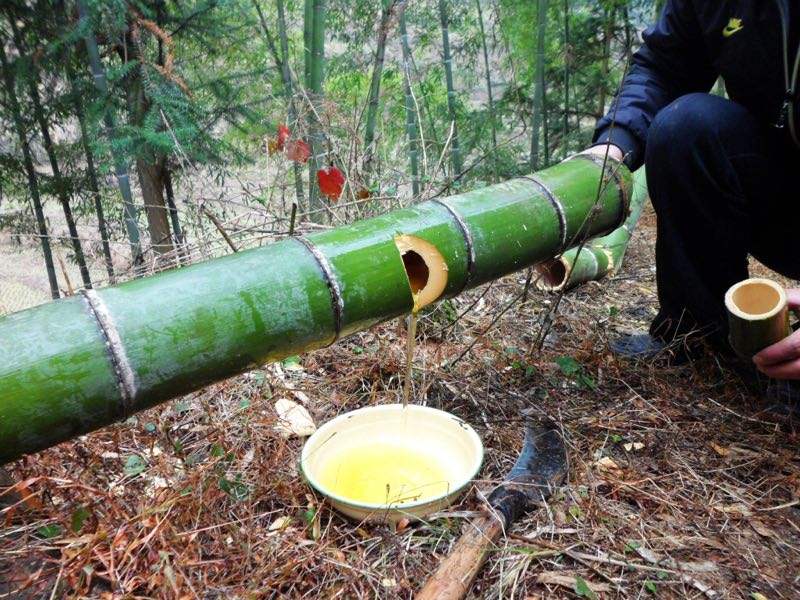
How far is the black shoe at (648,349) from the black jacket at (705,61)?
64 centimetres

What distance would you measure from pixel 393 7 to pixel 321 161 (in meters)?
1.01

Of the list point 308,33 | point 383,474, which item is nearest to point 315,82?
point 308,33

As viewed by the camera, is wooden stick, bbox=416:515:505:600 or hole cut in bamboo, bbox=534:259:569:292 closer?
wooden stick, bbox=416:515:505:600

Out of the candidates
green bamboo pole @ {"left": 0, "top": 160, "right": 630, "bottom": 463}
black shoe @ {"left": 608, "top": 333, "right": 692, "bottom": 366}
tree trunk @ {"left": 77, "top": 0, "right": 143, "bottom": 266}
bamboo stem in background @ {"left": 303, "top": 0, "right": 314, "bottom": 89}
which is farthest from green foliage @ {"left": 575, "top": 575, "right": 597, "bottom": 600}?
bamboo stem in background @ {"left": 303, "top": 0, "right": 314, "bottom": 89}

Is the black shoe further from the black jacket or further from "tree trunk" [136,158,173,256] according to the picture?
"tree trunk" [136,158,173,256]

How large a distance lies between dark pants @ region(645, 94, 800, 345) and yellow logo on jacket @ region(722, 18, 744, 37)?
0.19 m

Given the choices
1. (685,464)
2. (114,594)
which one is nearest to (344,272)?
(114,594)

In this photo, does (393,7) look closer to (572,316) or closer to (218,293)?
(572,316)

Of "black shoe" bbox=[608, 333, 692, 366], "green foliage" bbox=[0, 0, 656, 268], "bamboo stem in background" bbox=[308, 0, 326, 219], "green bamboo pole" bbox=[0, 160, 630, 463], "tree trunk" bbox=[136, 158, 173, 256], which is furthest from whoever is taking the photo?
"tree trunk" bbox=[136, 158, 173, 256]

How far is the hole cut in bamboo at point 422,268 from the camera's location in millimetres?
1468

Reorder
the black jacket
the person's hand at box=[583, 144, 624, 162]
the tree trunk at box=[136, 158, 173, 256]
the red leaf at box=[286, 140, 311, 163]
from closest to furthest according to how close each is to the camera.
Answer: the black jacket, the person's hand at box=[583, 144, 624, 162], the red leaf at box=[286, 140, 311, 163], the tree trunk at box=[136, 158, 173, 256]

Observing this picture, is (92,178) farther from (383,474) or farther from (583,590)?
(583,590)

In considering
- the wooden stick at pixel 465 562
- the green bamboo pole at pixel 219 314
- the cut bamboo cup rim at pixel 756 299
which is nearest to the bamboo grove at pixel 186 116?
the green bamboo pole at pixel 219 314

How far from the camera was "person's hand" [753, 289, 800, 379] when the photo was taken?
1548 mm
